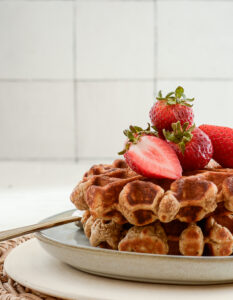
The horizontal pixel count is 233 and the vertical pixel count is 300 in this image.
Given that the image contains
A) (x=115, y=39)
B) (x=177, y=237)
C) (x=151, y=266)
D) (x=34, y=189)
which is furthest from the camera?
(x=115, y=39)

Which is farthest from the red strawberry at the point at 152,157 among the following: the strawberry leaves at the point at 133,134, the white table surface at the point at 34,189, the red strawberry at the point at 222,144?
the white table surface at the point at 34,189

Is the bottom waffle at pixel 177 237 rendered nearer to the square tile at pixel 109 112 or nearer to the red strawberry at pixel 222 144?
the red strawberry at pixel 222 144

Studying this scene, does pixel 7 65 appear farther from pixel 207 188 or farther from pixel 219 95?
pixel 207 188

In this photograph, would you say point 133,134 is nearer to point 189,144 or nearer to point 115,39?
point 189,144

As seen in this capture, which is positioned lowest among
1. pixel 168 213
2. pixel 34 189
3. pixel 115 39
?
pixel 34 189

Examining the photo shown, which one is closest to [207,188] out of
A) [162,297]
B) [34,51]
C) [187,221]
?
[187,221]

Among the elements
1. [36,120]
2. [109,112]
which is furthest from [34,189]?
[109,112]
